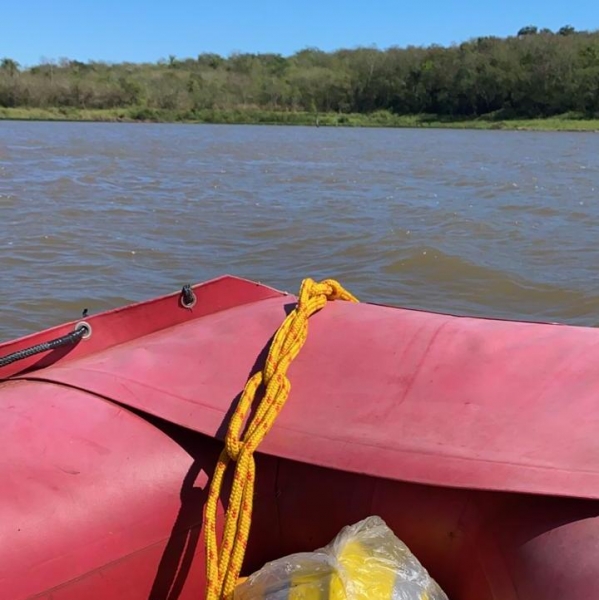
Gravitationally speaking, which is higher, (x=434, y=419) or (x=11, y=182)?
(x=434, y=419)

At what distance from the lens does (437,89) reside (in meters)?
62.5

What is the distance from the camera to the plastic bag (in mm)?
1217

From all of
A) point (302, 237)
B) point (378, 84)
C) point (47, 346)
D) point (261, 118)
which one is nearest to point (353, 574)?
point (47, 346)

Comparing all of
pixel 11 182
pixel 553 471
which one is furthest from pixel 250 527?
pixel 11 182

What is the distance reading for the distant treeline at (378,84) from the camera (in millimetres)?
56500

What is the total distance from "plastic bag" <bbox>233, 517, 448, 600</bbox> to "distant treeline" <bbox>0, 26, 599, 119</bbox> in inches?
2211

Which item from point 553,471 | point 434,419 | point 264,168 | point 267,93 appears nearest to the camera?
point 553,471

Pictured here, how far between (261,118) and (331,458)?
59766 mm

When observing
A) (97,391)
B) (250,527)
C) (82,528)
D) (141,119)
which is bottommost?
(141,119)

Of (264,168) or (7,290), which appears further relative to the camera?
(264,168)

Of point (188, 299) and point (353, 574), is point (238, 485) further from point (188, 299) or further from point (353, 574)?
point (188, 299)

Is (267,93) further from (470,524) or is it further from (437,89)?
(470,524)

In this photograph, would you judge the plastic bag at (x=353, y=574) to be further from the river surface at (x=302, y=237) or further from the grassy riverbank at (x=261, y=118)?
the grassy riverbank at (x=261, y=118)

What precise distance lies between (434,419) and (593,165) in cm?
1610
